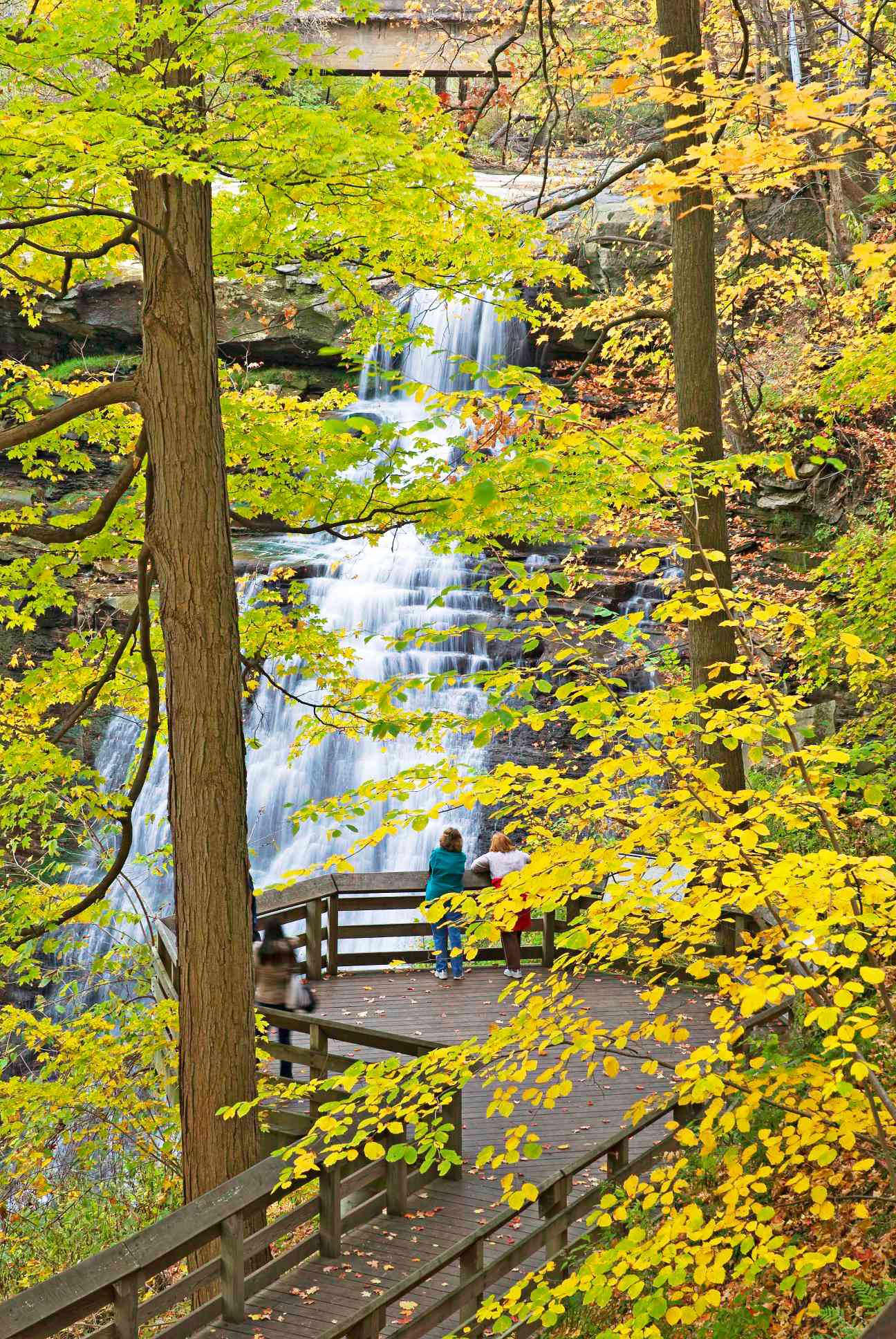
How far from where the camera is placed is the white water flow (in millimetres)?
17172

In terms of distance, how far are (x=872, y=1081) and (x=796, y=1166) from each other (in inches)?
99.8

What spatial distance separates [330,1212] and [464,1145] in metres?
1.62

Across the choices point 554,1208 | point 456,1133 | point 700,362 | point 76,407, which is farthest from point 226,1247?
point 700,362

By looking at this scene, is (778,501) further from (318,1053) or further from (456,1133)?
(456,1133)

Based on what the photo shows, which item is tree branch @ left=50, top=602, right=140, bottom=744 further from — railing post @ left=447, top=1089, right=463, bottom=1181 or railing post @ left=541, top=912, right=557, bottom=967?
railing post @ left=541, top=912, right=557, bottom=967

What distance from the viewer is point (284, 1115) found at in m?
8.60

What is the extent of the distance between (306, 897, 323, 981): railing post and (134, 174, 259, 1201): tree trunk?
4572 millimetres

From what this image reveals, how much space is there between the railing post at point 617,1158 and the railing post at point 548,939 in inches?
185

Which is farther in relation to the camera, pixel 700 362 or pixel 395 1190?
pixel 700 362

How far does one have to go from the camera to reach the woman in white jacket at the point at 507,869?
1086 centimetres

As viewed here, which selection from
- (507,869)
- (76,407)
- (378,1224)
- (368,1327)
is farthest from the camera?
(507,869)

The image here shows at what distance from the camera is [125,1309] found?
566 cm

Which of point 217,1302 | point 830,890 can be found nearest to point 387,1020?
point 217,1302

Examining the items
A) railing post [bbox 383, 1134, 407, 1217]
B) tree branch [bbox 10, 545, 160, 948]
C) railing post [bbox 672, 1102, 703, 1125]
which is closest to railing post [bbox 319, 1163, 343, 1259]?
railing post [bbox 383, 1134, 407, 1217]
